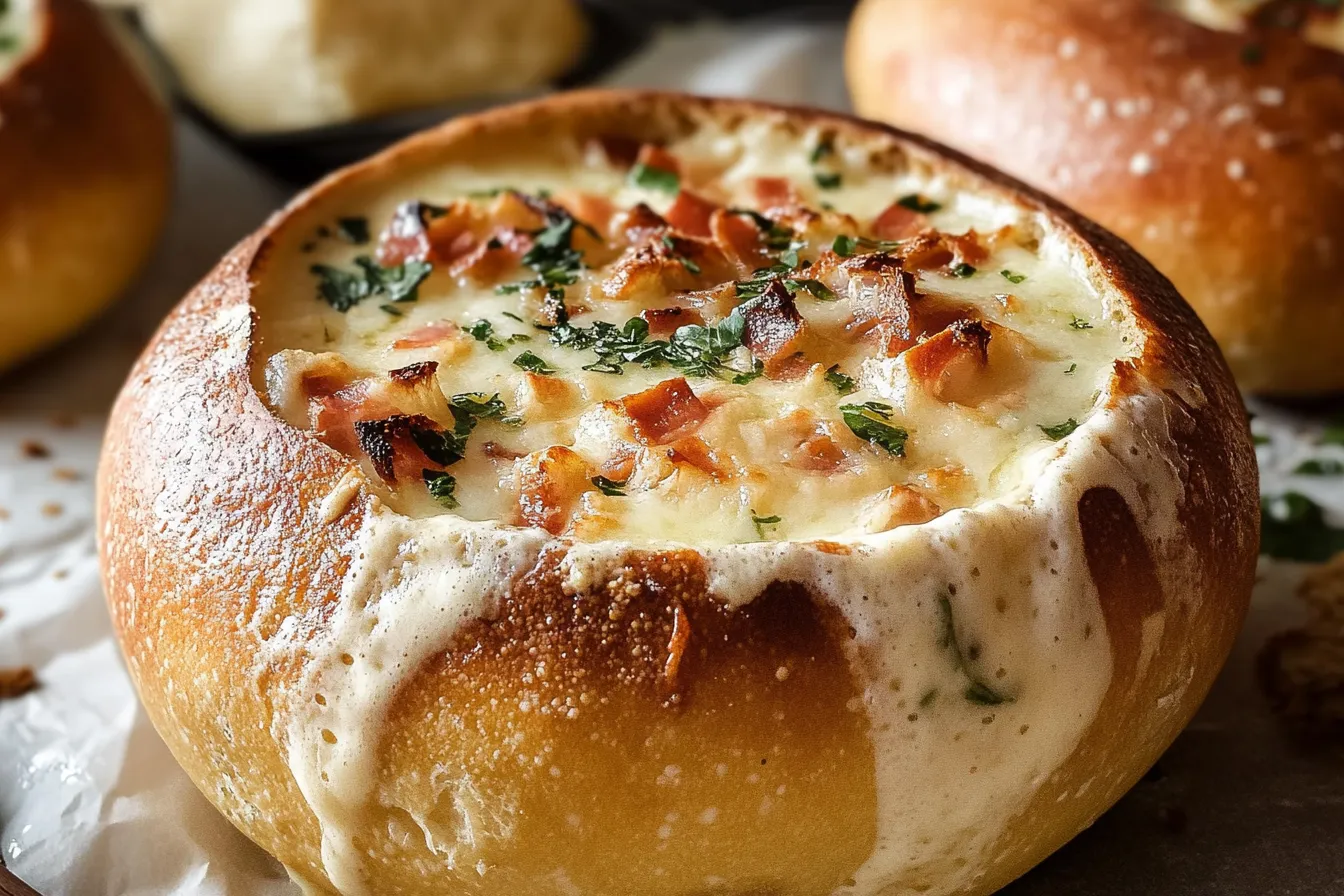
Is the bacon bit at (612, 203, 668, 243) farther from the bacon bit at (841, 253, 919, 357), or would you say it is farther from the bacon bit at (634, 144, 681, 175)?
the bacon bit at (841, 253, 919, 357)

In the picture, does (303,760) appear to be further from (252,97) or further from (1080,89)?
(252,97)

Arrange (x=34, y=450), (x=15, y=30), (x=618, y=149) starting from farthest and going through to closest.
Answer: (x=15, y=30), (x=34, y=450), (x=618, y=149)

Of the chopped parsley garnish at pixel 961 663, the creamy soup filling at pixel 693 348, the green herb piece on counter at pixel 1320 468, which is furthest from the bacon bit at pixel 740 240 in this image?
the green herb piece on counter at pixel 1320 468

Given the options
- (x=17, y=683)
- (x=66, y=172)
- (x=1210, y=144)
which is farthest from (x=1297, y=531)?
(x=66, y=172)

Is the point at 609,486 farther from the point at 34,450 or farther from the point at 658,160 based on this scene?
the point at 34,450

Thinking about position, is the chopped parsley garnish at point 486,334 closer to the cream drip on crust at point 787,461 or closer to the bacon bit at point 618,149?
the cream drip on crust at point 787,461

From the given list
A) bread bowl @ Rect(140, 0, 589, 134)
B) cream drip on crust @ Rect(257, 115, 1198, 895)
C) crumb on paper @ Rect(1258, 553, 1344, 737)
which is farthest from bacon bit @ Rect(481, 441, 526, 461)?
bread bowl @ Rect(140, 0, 589, 134)
